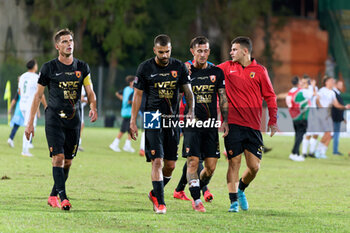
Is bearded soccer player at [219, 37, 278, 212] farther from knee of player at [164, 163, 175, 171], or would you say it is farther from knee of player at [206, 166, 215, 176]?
knee of player at [164, 163, 175, 171]

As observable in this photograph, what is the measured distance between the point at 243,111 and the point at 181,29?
36.0 metres

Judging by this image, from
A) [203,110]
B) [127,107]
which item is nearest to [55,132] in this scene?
[203,110]

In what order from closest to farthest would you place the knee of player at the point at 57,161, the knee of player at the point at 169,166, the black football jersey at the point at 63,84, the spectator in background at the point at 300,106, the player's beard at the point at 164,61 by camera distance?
the player's beard at the point at 164,61, the black football jersey at the point at 63,84, the knee of player at the point at 57,161, the knee of player at the point at 169,166, the spectator in background at the point at 300,106

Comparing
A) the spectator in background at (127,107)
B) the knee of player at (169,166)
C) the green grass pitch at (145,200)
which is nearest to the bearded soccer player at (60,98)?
the green grass pitch at (145,200)

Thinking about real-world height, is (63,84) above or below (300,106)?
above

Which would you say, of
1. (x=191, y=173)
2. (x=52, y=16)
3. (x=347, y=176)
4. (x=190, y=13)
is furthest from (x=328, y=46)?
(x=191, y=173)

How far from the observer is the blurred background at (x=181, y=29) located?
40375 mm

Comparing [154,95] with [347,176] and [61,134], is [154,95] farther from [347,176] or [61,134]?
[347,176]

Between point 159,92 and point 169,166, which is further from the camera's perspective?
point 169,166

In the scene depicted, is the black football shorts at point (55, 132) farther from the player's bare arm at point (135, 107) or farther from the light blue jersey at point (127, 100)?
the light blue jersey at point (127, 100)

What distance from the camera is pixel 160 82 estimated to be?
8680 millimetres

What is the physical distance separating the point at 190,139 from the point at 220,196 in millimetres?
2046

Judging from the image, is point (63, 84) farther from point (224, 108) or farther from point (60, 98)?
point (224, 108)

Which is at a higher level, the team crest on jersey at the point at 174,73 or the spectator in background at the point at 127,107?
the team crest on jersey at the point at 174,73
